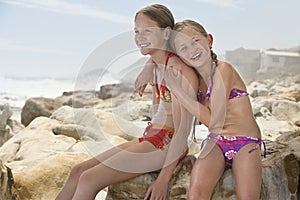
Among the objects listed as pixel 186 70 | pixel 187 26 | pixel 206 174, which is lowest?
pixel 206 174

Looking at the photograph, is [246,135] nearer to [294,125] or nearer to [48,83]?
[294,125]

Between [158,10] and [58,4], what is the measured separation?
22.0 metres

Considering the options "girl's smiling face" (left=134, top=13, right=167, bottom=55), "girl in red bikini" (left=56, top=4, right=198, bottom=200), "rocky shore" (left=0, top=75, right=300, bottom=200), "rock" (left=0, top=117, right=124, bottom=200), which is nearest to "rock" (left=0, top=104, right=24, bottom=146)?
"rocky shore" (left=0, top=75, right=300, bottom=200)

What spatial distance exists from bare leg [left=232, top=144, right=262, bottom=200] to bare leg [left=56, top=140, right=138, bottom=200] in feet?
→ 1.92

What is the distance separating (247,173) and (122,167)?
669mm

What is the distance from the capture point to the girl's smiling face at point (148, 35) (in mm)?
2389

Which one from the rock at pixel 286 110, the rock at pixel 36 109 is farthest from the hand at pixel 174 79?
the rock at pixel 286 110

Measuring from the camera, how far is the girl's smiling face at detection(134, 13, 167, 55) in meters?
2.39

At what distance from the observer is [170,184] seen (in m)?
2.41

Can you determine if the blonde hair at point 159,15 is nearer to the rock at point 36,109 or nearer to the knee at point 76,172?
the knee at point 76,172

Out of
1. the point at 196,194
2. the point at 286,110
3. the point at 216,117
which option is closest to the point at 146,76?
the point at 216,117

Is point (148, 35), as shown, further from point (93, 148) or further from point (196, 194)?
point (93, 148)

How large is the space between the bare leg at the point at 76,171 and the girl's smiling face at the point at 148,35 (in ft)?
1.79

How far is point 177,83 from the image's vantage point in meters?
2.32
